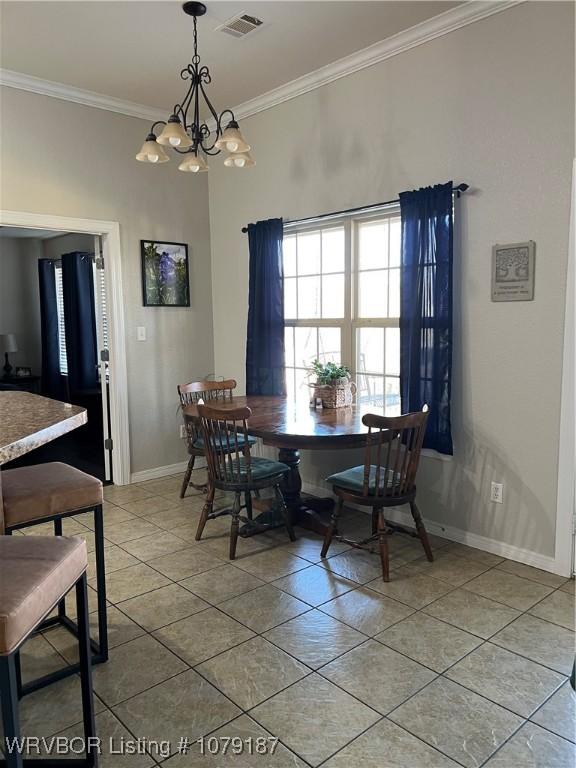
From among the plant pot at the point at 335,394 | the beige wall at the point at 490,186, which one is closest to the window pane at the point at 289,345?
the plant pot at the point at 335,394

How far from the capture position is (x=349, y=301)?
402 cm

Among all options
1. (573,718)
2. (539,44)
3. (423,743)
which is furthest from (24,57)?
(573,718)

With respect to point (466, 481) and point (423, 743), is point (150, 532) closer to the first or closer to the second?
point (466, 481)

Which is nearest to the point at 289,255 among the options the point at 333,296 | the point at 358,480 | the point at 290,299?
the point at 290,299

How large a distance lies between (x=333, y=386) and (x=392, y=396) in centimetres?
43

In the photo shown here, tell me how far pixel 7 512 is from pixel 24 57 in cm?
308

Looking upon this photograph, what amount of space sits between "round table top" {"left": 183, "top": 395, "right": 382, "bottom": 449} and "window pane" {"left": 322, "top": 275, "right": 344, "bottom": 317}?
2.30 ft

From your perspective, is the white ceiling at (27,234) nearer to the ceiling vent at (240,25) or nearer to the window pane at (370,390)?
the ceiling vent at (240,25)

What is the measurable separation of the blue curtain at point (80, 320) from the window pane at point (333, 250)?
349 centimetres

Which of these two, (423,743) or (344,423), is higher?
(344,423)

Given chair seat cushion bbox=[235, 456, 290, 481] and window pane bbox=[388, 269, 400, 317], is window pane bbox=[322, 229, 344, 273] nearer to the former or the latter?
window pane bbox=[388, 269, 400, 317]

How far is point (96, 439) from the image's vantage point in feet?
19.6

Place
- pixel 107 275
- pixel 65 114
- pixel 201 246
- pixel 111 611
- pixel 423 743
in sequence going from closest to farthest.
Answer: pixel 423 743, pixel 111 611, pixel 65 114, pixel 107 275, pixel 201 246

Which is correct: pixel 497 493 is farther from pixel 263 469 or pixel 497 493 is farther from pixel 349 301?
pixel 349 301
